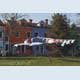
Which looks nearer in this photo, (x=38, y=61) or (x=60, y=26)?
(x=38, y=61)

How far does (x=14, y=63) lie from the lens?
6848 mm

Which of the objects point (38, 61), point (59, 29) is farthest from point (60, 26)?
Result: point (38, 61)

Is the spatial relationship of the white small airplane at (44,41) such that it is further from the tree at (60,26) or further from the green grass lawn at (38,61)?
the green grass lawn at (38,61)

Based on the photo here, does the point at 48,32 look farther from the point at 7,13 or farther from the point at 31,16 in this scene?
the point at 7,13

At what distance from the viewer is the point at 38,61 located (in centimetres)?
690

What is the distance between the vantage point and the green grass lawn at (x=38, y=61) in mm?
6832

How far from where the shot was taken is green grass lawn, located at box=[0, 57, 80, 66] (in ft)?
22.4

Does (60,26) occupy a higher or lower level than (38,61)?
higher

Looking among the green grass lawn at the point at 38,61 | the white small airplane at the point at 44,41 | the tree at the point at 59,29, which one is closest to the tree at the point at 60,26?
the tree at the point at 59,29

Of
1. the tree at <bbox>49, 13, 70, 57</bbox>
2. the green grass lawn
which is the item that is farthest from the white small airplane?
the green grass lawn

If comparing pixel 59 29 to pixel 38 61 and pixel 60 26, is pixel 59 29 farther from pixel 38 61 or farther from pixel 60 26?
pixel 38 61

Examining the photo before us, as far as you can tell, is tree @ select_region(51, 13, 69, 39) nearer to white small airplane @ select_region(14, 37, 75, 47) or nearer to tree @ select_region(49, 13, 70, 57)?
tree @ select_region(49, 13, 70, 57)

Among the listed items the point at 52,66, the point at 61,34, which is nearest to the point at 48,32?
the point at 61,34

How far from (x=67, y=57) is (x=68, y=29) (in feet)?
1.89
